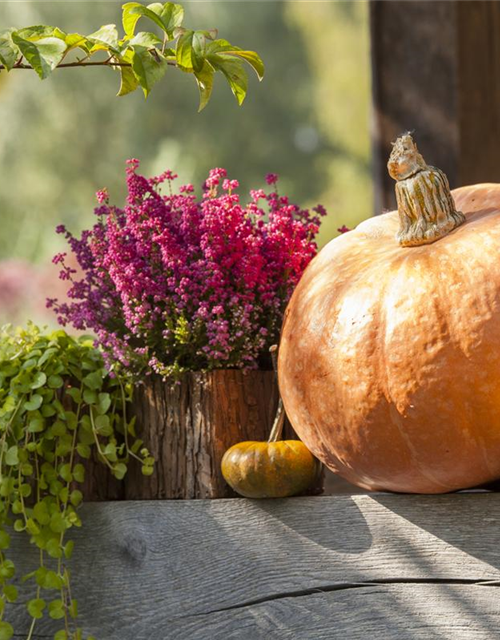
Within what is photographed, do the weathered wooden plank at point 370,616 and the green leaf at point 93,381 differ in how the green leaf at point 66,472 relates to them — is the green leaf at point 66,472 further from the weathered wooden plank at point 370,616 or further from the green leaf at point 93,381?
the weathered wooden plank at point 370,616

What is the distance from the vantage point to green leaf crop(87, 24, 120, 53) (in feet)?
3.90

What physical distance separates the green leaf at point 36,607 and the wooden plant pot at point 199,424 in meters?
0.24

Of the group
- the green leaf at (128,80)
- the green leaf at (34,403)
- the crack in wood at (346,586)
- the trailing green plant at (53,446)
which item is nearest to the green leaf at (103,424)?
the trailing green plant at (53,446)

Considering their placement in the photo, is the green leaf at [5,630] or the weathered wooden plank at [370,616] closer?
the weathered wooden plank at [370,616]

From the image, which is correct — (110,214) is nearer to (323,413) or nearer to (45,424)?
(45,424)

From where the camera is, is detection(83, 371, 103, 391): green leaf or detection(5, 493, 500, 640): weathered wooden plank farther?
detection(83, 371, 103, 391): green leaf

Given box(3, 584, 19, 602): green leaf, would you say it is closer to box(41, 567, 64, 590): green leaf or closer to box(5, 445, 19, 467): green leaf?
box(41, 567, 64, 590): green leaf

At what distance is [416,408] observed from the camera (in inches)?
46.6

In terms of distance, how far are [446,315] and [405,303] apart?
61mm

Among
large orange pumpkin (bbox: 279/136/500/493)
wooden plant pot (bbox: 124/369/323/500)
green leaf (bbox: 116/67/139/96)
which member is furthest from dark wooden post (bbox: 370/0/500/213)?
green leaf (bbox: 116/67/139/96)

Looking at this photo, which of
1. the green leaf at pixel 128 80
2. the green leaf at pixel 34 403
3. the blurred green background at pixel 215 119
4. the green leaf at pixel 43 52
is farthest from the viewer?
the blurred green background at pixel 215 119

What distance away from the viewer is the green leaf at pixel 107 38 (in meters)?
1.19

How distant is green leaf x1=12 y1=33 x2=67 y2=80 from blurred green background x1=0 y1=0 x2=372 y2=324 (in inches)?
382

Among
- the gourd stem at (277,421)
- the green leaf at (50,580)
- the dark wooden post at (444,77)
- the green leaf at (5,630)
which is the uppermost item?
the dark wooden post at (444,77)
